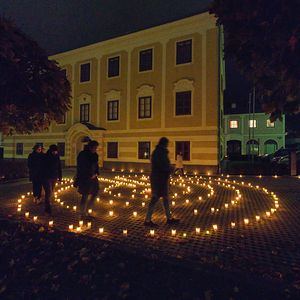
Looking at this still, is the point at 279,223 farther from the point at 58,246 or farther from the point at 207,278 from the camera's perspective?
the point at 58,246

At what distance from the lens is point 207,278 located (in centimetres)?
316

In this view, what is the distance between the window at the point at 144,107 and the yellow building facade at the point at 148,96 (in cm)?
3

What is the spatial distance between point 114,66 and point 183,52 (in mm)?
6865

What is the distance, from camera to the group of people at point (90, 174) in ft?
16.0

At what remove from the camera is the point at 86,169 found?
5492 millimetres

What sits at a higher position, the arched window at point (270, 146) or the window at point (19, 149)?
the arched window at point (270, 146)

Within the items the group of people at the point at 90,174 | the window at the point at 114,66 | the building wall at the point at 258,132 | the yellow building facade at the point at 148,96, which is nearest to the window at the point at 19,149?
the yellow building facade at the point at 148,96

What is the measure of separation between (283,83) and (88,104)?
20188 mm

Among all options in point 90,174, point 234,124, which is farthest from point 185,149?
point 234,124

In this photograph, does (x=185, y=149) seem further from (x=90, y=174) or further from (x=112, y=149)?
(x=90, y=174)

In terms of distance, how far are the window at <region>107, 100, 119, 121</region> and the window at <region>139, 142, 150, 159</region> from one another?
3715 mm

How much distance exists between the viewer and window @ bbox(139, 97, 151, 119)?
777 inches

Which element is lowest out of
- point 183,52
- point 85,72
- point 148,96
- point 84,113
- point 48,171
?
point 48,171

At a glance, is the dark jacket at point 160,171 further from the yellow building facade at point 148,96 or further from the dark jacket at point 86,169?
the yellow building facade at point 148,96
